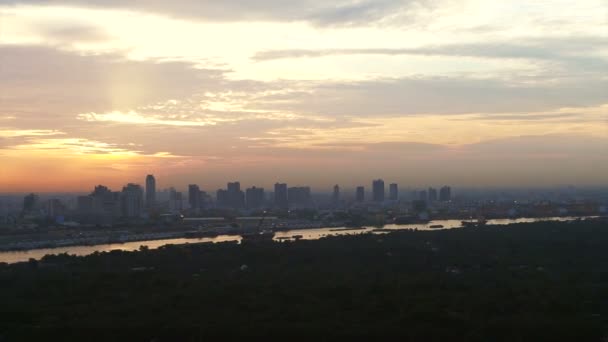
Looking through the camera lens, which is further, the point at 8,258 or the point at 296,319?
the point at 8,258

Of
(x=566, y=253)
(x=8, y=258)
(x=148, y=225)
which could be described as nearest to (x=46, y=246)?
(x=8, y=258)

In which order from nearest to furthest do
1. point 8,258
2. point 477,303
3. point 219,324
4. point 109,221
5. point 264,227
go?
1. point 219,324
2. point 477,303
3. point 8,258
4. point 264,227
5. point 109,221

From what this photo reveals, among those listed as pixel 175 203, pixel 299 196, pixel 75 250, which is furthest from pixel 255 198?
pixel 75 250

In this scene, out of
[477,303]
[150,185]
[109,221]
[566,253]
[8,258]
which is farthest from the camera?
[150,185]

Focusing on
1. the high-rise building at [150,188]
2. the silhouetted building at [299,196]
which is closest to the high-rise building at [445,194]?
the silhouetted building at [299,196]

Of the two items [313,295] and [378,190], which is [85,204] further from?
[313,295]

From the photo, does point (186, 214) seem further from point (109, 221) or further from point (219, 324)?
point (219, 324)

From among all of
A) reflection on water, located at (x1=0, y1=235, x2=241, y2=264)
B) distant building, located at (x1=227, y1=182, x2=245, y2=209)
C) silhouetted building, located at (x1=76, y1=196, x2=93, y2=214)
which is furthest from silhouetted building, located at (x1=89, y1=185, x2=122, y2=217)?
reflection on water, located at (x1=0, y1=235, x2=241, y2=264)
